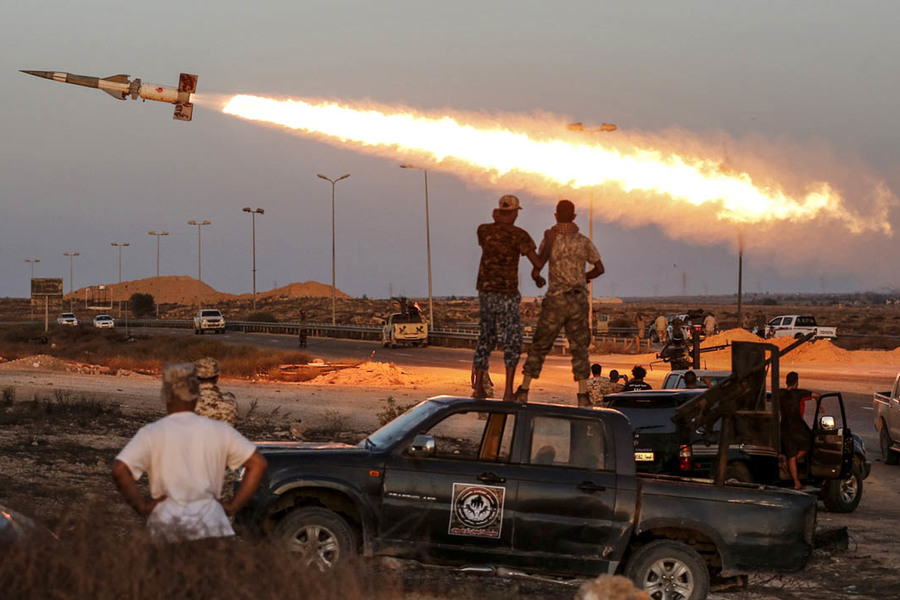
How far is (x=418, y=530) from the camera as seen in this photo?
9477 millimetres

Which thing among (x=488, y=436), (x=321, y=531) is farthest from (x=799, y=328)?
(x=321, y=531)

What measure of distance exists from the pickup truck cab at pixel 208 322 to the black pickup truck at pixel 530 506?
77.6m

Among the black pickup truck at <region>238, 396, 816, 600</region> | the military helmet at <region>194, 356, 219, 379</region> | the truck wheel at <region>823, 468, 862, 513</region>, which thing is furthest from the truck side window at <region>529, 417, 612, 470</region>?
the truck wheel at <region>823, 468, 862, 513</region>

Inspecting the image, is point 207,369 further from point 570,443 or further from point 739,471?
point 739,471

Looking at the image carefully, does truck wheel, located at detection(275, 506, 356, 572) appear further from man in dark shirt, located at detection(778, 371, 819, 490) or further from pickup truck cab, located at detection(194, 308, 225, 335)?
pickup truck cab, located at detection(194, 308, 225, 335)

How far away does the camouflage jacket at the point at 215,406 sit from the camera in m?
10.1

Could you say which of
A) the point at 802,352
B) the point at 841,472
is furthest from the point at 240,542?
the point at 802,352

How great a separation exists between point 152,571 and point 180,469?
0.58 m

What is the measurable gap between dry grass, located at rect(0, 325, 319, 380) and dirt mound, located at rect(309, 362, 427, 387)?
223 centimetres

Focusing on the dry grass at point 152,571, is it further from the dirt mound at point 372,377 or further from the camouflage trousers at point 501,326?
the dirt mound at point 372,377

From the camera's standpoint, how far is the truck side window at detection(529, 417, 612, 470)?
32.0ft

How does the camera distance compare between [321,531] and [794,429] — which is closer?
[321,531]

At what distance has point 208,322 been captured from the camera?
8625 centimetres

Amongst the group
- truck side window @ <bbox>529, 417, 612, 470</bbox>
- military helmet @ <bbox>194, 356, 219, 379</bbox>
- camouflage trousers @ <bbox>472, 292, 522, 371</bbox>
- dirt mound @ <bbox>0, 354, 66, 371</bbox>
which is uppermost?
camouflage trousers @ <bbox>472, 292, 522, 371</bbox>
